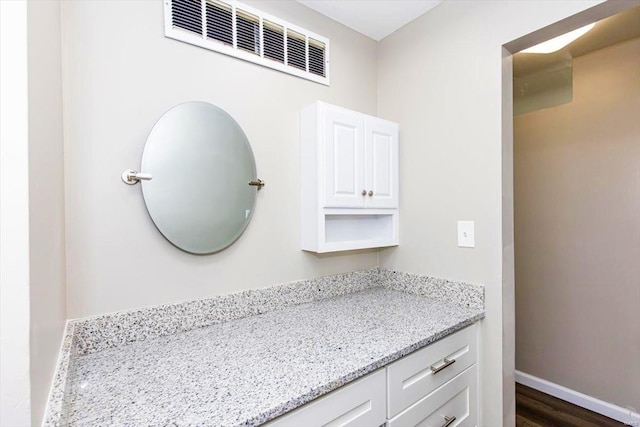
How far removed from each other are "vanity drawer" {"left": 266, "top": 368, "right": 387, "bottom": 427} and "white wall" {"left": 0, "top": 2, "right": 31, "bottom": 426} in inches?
19.2

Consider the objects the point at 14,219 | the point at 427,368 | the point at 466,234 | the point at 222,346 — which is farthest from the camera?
the point at 466,234

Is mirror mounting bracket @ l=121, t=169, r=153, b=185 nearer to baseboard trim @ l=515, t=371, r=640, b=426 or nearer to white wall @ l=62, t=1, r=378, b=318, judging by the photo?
white wall @ l=62, t=1, r=378, b=318

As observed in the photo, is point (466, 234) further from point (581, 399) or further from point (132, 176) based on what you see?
point (581, 399)

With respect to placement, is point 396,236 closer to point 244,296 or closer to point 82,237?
point 244,296

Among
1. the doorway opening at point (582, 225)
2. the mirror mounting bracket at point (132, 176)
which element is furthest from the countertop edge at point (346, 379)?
the doorway opening at point (582, 225)

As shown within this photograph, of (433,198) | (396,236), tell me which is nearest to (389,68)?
(433,198)

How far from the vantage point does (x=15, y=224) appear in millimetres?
466

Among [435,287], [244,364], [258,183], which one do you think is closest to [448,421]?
[435,287]

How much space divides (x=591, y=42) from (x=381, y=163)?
161 cm

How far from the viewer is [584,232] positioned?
6.66ft

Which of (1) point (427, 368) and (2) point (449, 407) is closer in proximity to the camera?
(1) point (427, 368)

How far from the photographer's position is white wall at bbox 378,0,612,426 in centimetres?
134

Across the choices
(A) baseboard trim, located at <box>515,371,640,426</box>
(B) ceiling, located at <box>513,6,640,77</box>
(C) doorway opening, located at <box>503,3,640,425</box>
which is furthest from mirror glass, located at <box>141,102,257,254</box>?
(A) baseboard trim, located at <box>515,371,640,426</box>

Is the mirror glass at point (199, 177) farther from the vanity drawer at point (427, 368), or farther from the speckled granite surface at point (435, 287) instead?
the speckled granite surface at point (435, 287)
